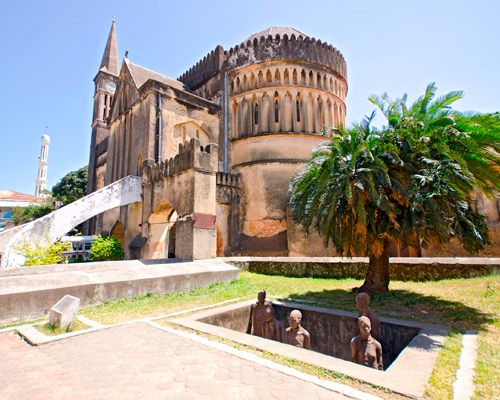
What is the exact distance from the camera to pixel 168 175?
11531 millimetres

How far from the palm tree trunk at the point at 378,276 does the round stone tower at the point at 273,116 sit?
10.9m

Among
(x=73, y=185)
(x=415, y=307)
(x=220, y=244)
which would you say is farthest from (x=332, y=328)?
(x=73, y=185)

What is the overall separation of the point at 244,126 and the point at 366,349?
18.9 meters

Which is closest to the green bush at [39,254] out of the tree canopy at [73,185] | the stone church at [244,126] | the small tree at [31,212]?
the stone church at [244,126]

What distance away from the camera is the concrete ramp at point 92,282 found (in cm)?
545

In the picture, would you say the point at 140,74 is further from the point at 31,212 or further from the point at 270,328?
the point at 31,212

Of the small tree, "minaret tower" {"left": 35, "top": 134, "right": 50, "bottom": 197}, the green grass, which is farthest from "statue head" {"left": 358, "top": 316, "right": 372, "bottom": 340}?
"minaret tower" {"left": 35, "top": 134, "right": 50, "bottom": 197}

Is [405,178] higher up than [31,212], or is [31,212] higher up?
[31,212]

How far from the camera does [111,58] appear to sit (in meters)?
33.7

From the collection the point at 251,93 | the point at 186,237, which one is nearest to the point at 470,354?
the point at 186,237

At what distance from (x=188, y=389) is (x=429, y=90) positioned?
7.97 m

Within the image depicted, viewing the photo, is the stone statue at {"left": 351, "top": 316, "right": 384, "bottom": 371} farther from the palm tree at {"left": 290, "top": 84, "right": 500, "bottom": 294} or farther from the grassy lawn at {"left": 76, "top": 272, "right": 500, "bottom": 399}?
the palm tree at {"left": 290, "top": 84, "right": 500, "bottom": 294}

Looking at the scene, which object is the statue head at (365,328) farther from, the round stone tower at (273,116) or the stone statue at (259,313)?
the round stone tower at (273,116)

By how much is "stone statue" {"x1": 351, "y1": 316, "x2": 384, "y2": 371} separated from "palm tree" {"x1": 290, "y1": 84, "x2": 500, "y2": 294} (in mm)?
2910
